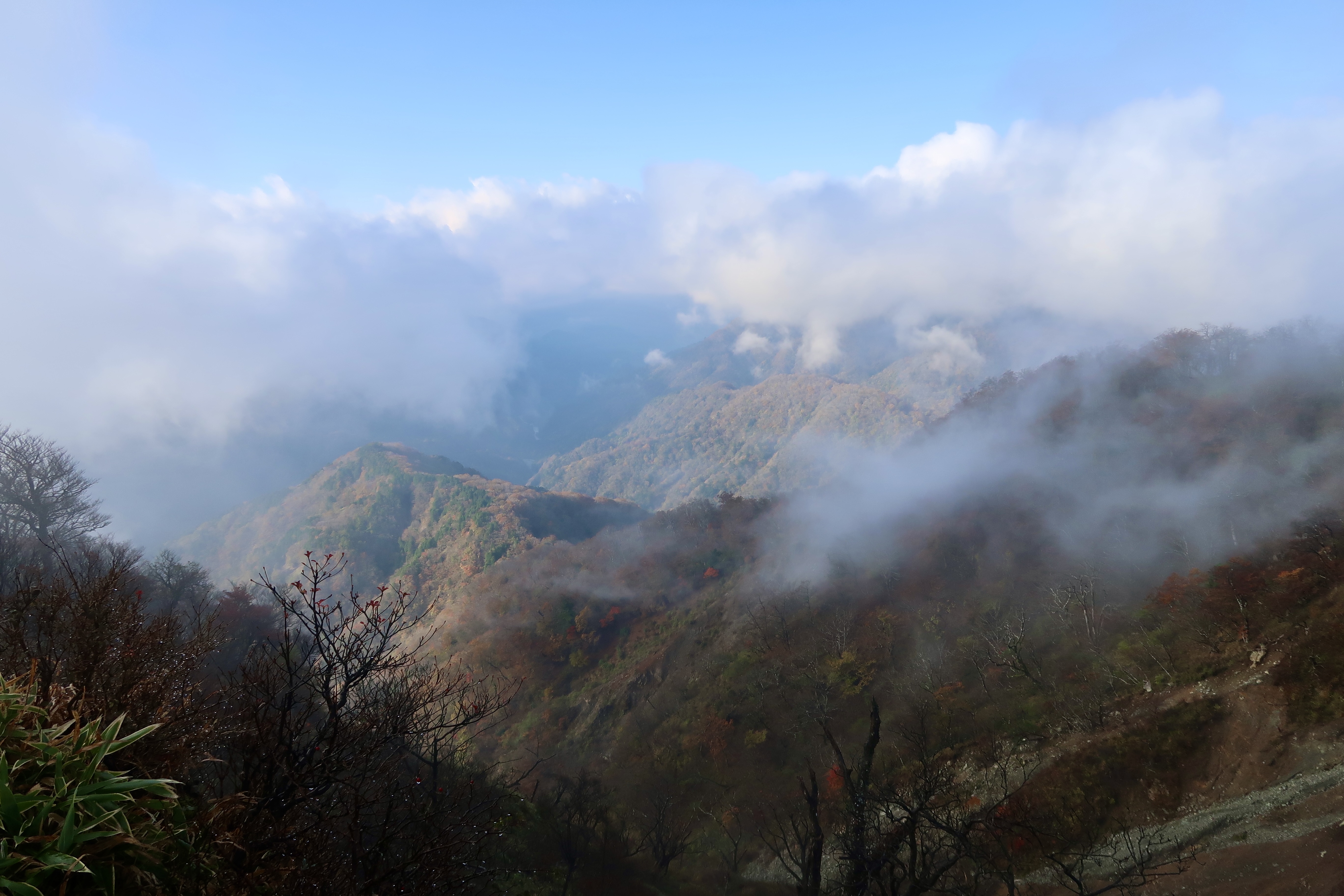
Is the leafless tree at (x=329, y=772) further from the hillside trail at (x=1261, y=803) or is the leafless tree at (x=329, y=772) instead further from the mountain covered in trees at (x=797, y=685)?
the hillside trail at (x=1261, y=803)

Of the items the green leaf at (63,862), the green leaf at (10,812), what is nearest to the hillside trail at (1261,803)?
the green leaf at (63,862)

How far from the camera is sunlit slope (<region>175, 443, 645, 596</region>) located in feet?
390

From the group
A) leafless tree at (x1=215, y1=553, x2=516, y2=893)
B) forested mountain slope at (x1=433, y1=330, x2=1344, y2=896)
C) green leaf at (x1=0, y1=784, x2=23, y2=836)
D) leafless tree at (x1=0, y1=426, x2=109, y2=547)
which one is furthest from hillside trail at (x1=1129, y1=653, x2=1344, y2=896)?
leafless tree at (x1=0, y1=426, x2=109, y2=547)

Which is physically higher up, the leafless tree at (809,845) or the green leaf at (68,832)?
the green leaf at (68,832)

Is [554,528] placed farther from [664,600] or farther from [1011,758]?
[1011,758]

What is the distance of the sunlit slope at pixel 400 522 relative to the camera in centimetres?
11894

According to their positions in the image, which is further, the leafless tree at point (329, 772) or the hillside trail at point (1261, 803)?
the hillside trail at point (1261, 803)

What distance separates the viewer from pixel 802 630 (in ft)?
189

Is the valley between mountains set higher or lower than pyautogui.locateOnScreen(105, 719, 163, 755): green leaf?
lower

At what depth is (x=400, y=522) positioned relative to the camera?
457 feet

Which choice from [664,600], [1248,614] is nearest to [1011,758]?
[1248,614]

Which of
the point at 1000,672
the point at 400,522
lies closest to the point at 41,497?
the point at 1000,672

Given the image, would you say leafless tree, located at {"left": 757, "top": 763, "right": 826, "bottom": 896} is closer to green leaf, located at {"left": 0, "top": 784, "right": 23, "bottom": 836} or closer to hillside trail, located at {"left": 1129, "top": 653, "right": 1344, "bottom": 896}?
green leaf, located at {"left": 0, "top": 784, "right": 23, "bottom": 836}

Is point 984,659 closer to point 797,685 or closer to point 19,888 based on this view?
point 797,685
